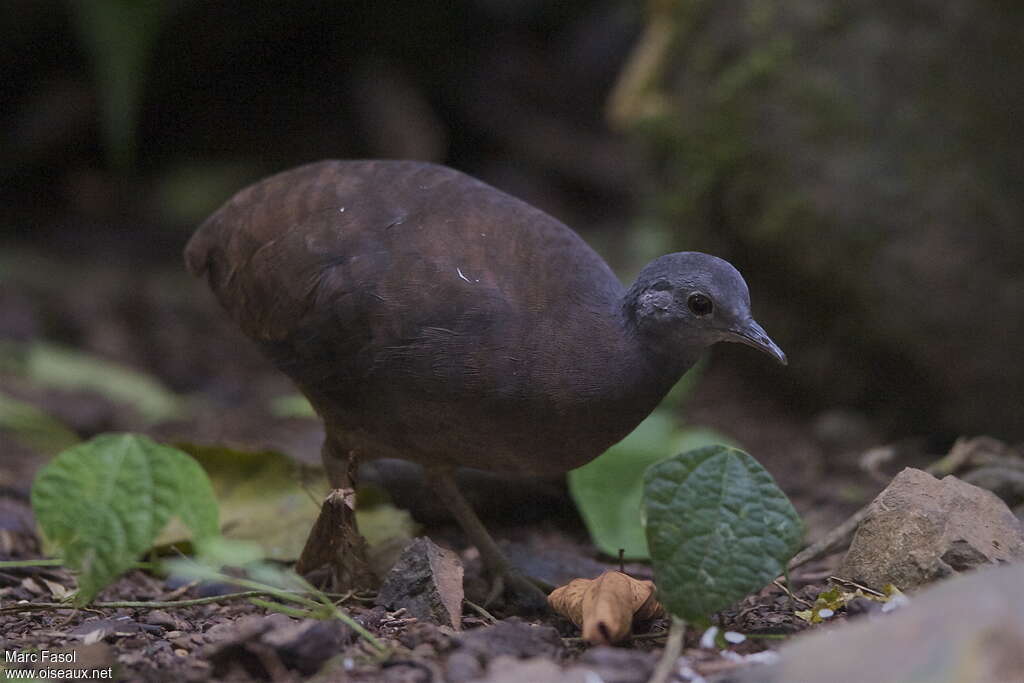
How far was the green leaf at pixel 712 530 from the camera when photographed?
113 inches

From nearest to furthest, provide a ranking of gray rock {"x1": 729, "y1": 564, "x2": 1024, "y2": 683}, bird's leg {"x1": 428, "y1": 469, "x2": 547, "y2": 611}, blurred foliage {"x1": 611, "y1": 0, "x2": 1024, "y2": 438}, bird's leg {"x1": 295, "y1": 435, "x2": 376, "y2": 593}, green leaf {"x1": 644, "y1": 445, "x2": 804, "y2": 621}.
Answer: gray rock {"x1": 729, "y1": 564, "x2": 1024, "y2": 683}
green leaf {"x1": 644, "y1": 445, "x2": 804, "y2": 621}
bird's leg {"x1": 295, "y1": 435, "x2": 376, "y2": 593}
bird's leg {"x1": 428, "y1": 469, "x2": 547, "y2": 611}
blurred foliage {"x1": 611, "y1": 0, "x2": 1024, "y2": 438}

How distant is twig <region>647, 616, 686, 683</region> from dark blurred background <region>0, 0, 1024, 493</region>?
328cm

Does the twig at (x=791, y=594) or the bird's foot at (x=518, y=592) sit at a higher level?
the bird's foot at (x=518, y=592)

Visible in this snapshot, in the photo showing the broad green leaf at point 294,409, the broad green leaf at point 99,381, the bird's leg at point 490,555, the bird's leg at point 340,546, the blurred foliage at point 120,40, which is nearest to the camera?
the bird's leg at point 340,546

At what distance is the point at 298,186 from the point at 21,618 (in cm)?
177

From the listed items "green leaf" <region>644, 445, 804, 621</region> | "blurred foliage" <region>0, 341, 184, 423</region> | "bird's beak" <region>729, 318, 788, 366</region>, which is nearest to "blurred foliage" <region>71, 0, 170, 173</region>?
"blurred foliage" <region>0, 341, 184, 423</region>

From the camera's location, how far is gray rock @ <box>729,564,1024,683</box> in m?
2.07

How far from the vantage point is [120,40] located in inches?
327

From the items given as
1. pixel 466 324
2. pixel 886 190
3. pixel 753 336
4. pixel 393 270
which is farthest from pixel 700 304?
pixel 886 190

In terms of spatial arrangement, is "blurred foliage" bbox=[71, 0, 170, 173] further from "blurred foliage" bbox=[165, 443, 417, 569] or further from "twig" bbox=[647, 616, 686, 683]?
"twig" bbox=[647, 616, 686, 683]

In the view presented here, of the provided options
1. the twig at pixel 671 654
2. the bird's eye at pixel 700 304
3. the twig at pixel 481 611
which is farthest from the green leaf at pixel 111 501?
the bird's eye at pixel 700 304

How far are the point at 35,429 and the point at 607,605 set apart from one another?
11.3 ft

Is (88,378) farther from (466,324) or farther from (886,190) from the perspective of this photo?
(886,190)

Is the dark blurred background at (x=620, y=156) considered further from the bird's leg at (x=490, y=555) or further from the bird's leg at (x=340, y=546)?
the bird's leg at (x=340, y=546)
